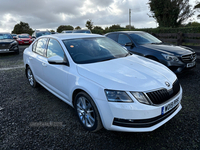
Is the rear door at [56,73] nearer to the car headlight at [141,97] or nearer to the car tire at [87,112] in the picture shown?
the car tire at [87,112]

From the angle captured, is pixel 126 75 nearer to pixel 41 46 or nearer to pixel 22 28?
pixel 41 46

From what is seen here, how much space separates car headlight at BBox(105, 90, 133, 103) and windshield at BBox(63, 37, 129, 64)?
3.10 feet

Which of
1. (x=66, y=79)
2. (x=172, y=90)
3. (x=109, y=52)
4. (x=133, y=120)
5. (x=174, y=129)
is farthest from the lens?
(x=109, y=52)

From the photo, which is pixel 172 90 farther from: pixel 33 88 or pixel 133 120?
pixel 33 88

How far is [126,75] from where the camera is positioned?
2465 mm

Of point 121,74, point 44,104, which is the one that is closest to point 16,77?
point 44,104

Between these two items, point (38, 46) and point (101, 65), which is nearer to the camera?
point (101, 65)

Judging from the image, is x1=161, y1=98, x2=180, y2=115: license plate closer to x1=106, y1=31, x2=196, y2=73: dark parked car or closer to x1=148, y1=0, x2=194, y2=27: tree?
x1=106, y1=31, x2=196, y2=73: dark parked car

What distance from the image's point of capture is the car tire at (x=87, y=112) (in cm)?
241

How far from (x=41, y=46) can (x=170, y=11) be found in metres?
21.9

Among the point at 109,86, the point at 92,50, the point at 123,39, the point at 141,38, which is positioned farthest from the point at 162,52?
the point at 109,86

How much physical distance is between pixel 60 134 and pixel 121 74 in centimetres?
143

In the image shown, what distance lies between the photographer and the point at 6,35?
1223 centimetres

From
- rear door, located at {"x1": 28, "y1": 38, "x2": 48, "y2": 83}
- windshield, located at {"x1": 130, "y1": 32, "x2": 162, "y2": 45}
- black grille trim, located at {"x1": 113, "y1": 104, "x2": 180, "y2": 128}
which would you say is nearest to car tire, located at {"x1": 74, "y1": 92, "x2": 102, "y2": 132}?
black grille trim, located at {"x1": 113, "y1": 104, "x2": 180, "y2": 128}
